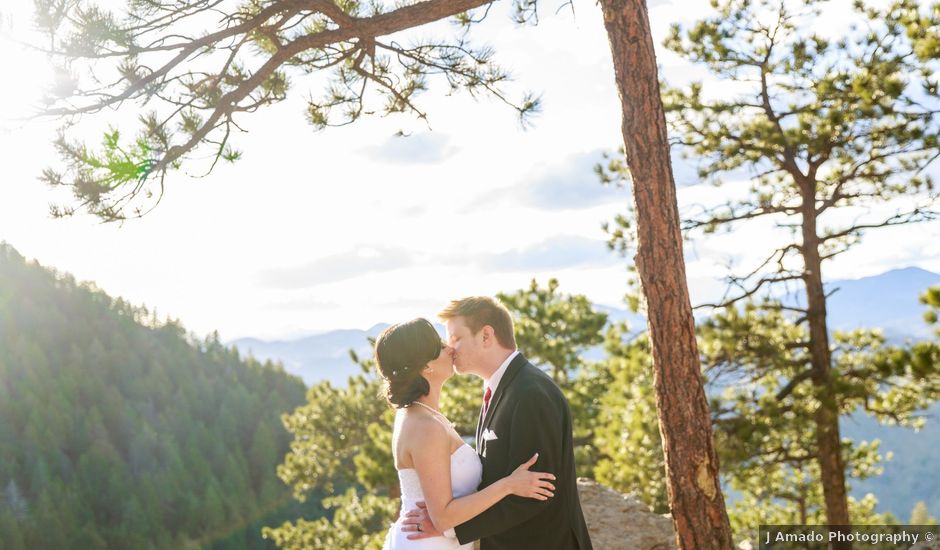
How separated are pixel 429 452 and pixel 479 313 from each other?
62cm

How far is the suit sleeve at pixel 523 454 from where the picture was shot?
3.36m

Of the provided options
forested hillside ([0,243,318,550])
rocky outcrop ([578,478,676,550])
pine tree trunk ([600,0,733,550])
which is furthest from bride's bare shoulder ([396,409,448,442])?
forested hillside ([0,243,318,550])

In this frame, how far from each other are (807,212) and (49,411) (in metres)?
87.9

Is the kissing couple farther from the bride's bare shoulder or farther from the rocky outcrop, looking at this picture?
the rocky outcrop

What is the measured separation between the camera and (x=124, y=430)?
89875mm

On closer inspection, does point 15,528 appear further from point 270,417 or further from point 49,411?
point 270,417

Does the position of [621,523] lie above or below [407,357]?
below

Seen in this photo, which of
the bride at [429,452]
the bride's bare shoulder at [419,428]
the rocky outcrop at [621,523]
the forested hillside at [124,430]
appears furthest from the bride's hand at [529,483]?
the forested hillside at [124,430]

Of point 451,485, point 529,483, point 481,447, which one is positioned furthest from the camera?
point 481,447

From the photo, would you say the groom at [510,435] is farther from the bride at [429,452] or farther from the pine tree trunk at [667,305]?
the pine tree trunk at [667,305]

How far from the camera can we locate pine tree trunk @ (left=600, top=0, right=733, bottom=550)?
17.1 feet

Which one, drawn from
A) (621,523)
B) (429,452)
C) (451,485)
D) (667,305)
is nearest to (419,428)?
(429,452)

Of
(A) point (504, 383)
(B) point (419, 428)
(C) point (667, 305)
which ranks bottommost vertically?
(B) point (419, 428)

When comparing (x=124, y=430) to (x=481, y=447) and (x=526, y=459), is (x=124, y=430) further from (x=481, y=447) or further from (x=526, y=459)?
(x=526, y=459)
